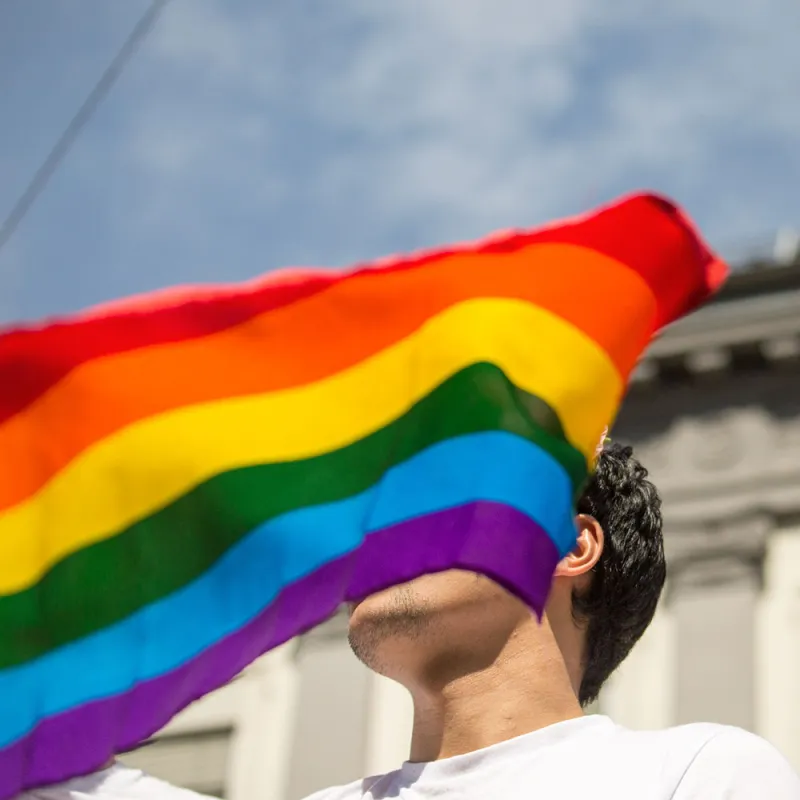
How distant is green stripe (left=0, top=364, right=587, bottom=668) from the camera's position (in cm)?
259

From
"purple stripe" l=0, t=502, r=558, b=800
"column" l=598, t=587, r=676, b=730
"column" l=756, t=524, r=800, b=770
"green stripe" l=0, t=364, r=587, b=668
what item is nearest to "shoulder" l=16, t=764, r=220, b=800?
"purple stripe" l=0, t=502, r=558, b=800

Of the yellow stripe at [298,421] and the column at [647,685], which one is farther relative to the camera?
the column at [647,685]

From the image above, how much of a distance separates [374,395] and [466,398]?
0.15 m

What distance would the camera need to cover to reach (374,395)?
284 centimetres

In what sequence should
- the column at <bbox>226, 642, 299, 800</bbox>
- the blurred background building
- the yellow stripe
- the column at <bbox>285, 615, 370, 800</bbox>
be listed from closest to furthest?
1. the yellow stripe
2. the blurred background building
3. the column at <bbox>285, 615, 370, 800</bbox>
4. the column at <bbox>226, 642, 299, 800</bbox>

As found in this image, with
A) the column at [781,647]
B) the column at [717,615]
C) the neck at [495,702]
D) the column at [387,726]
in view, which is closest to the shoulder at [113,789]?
the neck at [495,702]

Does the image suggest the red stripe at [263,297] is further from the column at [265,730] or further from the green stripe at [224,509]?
the column at [265,730]

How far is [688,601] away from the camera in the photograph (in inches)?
491

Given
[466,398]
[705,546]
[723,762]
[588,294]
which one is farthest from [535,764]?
[705,546]

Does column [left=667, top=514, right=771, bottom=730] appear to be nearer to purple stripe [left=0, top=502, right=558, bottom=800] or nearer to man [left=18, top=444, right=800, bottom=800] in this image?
man [left=18, top=444, right=800, bottom=800]

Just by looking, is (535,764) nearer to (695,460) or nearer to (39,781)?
(39,781)

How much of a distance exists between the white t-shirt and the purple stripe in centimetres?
21

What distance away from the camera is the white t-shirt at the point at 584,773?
2465mm

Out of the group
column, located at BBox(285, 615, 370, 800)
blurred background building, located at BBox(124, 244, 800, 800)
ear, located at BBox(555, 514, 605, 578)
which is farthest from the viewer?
column, located at BBox(285, 615, 370, 800)
